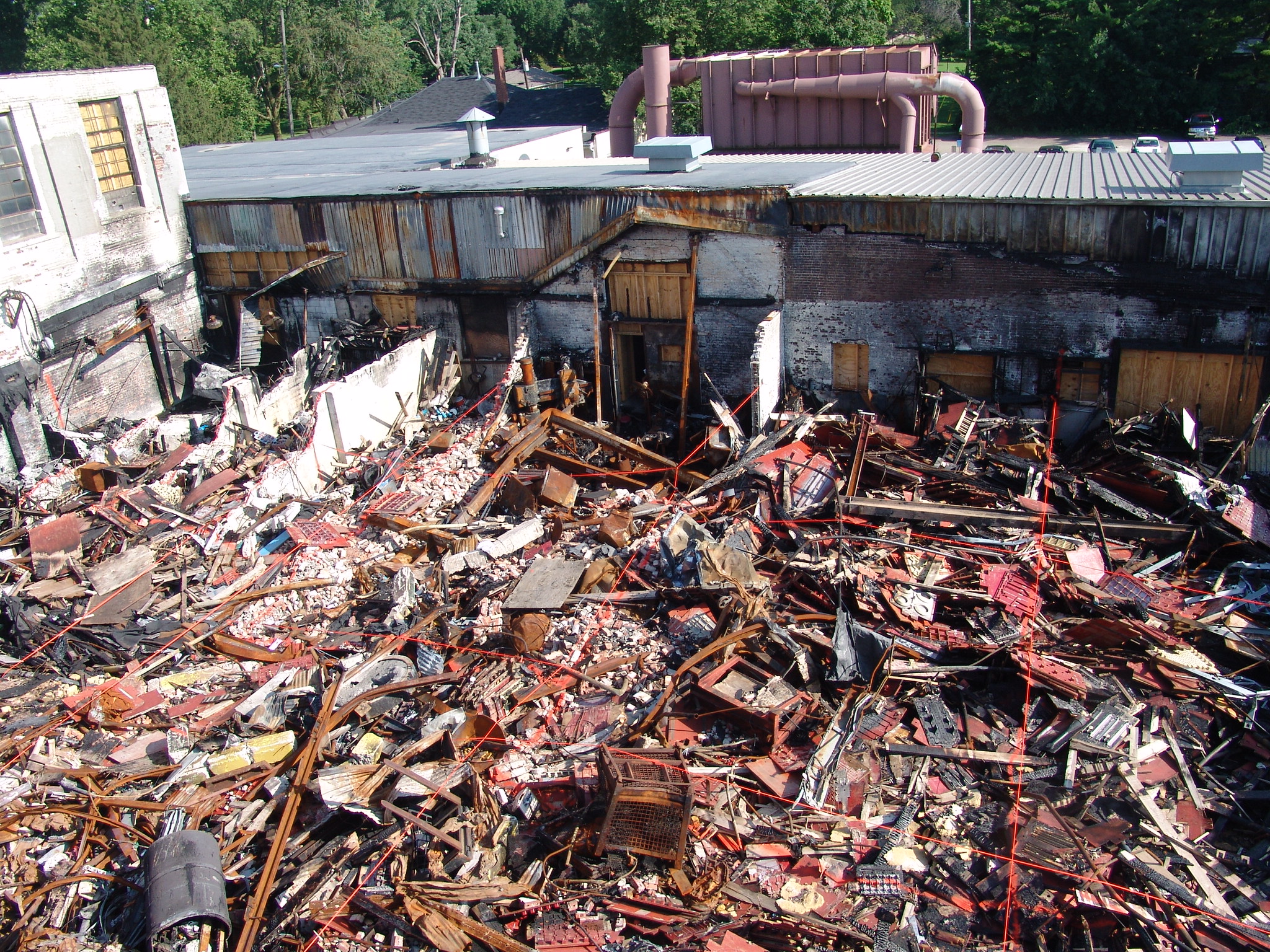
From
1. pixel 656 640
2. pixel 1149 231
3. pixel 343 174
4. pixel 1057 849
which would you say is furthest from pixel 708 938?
pixel 343 174

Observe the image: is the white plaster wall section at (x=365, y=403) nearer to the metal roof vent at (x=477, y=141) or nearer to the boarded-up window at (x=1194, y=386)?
the metal roof vent at (x=477, y=141)

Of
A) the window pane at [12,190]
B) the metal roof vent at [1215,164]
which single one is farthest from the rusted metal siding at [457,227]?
the metal roof vent at [1215,164]

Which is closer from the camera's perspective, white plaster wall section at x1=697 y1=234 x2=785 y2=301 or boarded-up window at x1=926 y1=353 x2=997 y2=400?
boarded-up window at x1=926 y1=353 x2=997 y2=400

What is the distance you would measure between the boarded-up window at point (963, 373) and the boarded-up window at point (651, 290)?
4014mm

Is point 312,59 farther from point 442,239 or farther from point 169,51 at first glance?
point 442,239

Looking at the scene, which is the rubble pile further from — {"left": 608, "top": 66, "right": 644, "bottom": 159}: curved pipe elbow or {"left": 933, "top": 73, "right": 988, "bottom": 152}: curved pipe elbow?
{"left": 608, "top": 66, "right": 644, "bottom": 159}: curved pipe elbow

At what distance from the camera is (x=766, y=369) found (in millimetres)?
13977

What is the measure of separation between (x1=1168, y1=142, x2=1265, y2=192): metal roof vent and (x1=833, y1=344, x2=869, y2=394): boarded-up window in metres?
5.01

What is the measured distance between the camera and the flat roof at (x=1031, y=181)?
12.6 metres

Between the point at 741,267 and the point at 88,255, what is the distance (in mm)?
11225

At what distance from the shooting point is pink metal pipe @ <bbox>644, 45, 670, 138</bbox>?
76.2 ft

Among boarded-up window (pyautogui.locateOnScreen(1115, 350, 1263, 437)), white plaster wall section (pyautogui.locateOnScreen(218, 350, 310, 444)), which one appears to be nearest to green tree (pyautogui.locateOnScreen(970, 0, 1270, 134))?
boarded-up window (pyautogui.locateOnScreen(1115, 350, 1263, 437))

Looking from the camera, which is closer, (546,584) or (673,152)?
(546,584)

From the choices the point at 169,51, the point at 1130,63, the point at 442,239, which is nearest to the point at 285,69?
the point at 169,51
